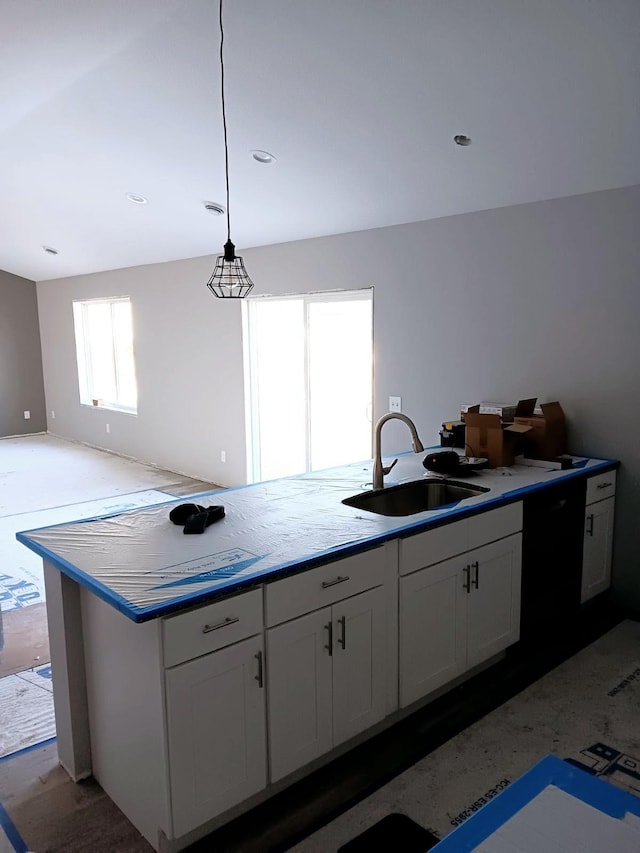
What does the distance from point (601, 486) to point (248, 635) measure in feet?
7.29

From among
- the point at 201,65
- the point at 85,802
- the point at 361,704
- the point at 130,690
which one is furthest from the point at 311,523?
the point at 201,65

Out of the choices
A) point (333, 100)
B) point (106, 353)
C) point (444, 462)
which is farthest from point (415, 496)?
point (106, 353)

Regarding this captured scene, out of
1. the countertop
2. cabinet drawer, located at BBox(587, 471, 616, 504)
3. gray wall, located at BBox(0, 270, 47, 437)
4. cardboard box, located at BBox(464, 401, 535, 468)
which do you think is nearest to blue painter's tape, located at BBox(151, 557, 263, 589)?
the countertop

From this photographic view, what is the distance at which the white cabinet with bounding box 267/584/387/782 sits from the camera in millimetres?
2164

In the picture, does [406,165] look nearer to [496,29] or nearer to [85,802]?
[496,29]

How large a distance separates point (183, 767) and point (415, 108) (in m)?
2.81

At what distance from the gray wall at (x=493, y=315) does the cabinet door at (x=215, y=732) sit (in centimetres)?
238

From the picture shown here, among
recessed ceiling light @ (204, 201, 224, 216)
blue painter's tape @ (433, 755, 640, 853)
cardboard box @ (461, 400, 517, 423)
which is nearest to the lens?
blue painter's tape @ (433, 755, 640, 853)

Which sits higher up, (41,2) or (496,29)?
(41,2)

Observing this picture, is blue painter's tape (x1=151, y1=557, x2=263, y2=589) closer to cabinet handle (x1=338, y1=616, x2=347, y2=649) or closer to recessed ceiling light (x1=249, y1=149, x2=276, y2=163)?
cabinet handle (x1=338, y1=616, x2=347, y2=649)

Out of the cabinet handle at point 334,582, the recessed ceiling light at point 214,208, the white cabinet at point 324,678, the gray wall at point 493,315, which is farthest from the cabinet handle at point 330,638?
the recessed ceiling light at point 214,208

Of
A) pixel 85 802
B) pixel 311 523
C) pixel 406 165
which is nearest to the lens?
pixel 85 802

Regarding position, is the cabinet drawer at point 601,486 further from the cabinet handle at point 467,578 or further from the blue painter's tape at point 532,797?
the blue painter's tape at point 532,797

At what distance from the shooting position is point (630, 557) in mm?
3621
